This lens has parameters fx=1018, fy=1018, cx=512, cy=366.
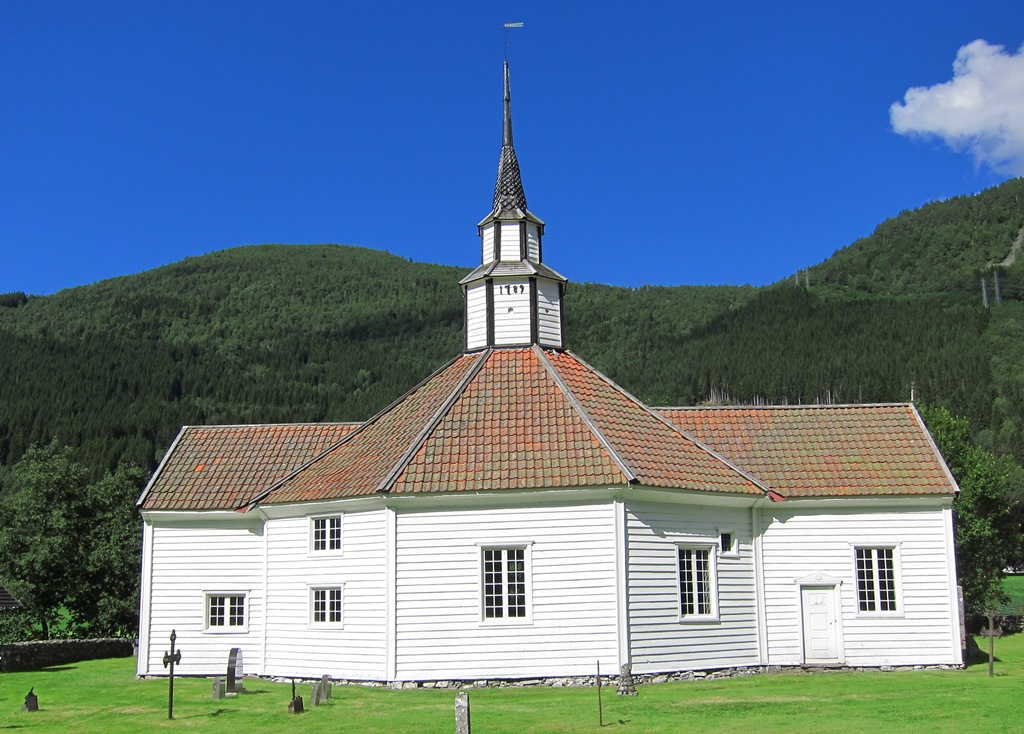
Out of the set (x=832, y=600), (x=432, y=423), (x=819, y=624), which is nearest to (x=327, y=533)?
A: (x=432, y=423)

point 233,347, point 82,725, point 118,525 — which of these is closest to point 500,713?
point 82,725

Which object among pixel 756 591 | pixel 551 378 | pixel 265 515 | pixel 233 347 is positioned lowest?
pixel 756 591

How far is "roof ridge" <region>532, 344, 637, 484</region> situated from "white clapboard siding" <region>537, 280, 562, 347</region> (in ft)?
2.34

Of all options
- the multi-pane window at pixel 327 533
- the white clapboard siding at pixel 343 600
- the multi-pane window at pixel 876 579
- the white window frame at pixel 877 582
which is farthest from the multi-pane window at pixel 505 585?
the multi-pane window at pixel 876 579

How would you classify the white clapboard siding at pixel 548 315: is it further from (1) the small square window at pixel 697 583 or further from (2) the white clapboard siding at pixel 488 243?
(1) the small square window at pixel 697 583

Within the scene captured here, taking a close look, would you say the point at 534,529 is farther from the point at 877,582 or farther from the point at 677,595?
the point at 877,582

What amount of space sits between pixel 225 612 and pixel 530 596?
1019cm

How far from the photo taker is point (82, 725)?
62.2ft

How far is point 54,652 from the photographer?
33.1 meters

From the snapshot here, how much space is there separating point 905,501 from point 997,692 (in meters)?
6.46

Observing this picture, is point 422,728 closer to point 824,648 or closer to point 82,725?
point 82,725

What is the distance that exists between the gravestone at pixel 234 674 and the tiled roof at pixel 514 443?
3.91 meters

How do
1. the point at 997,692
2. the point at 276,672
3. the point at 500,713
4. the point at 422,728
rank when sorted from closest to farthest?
1. the point at 422,728
2. the point at 500,713
3. the point at 997,692
4. the point at 276,672

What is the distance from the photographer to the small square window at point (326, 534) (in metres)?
24.6
